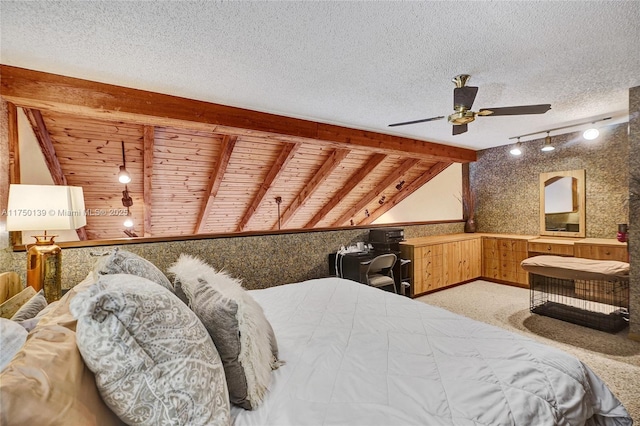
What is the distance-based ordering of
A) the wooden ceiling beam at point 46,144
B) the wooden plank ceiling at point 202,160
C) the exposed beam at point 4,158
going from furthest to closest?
the wooden ceiling beam at point 46,144
the wooden plank ceiling at point 202,160
the exposed beam at point 4,158

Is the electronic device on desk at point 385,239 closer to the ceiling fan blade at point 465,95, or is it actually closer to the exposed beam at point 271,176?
the exposed beam at point 271,176

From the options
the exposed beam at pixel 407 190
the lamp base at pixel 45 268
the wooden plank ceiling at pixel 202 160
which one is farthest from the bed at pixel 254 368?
the exposed beam at pixel 407 190

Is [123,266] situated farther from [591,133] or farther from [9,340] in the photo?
[591,133]

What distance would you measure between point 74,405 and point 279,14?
1838mm

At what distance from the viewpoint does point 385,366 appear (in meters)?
1.20

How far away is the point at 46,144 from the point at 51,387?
3.52 m

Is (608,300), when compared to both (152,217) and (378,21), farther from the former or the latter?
(152,217)

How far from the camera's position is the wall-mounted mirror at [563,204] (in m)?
4.32

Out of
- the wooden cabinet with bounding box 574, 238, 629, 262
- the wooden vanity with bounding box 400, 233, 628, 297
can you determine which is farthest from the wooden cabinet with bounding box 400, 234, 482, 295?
the wooden cabinet with bounding box 574, 238, 629, 262

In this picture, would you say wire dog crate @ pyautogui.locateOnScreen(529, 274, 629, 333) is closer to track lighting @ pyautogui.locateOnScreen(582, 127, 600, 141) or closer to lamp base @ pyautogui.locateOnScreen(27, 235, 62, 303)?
track lighting @ pyautogui.locateOnScreen(582, 127, 600, 141)

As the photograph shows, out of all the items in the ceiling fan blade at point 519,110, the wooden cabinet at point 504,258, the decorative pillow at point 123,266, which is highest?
the ceiling fan blade at point 519,110

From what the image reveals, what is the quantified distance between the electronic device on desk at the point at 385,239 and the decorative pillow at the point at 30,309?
3366 millimetres

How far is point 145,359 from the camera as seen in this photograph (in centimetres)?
75

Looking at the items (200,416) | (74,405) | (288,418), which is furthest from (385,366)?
(74,405)
